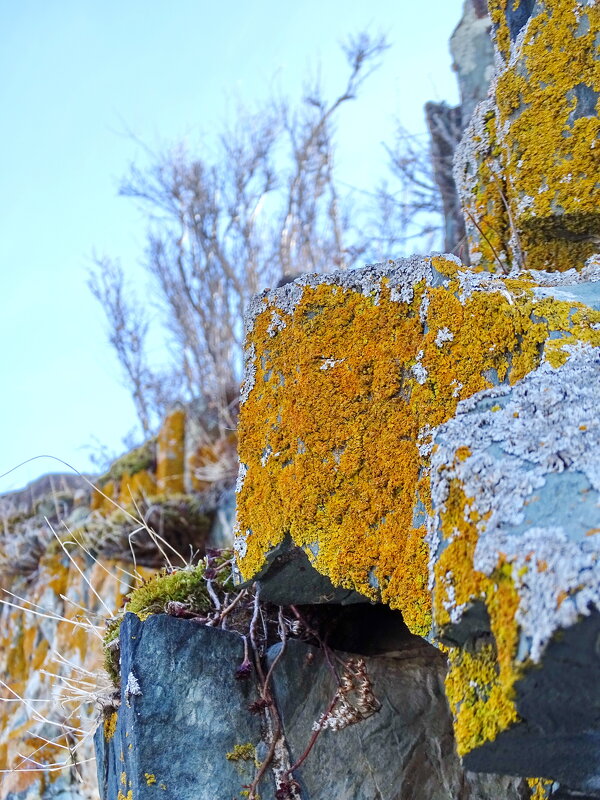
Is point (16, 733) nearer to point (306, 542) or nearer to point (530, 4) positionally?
point (306, 542)

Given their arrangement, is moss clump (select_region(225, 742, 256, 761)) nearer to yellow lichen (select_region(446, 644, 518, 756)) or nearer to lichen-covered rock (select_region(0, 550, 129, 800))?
yellow lichen (select_region(446, 644, 518, 756))

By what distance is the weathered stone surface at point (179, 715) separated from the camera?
228 cm

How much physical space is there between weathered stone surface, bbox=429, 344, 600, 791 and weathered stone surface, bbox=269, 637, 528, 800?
89 cm

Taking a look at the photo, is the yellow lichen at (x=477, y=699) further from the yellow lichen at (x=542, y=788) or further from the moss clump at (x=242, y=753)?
the moss clump at (x=242, y=753)

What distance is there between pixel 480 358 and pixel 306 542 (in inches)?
26.0

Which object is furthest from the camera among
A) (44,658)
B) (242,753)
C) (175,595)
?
(44,658)

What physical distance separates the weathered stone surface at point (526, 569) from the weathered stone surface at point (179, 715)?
104 cm

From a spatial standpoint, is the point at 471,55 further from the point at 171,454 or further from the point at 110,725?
the point at 110,725

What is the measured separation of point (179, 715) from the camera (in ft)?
7.77

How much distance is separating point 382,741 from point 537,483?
52.6 inches

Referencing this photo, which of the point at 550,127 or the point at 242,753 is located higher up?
the point at 550,127

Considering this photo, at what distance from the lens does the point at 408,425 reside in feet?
7.02

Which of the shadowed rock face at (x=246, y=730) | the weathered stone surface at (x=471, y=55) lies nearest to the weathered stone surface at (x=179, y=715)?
the shadowed rock face at (x=246, y=730)

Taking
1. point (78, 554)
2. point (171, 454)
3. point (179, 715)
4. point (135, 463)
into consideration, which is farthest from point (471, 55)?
point (179, 715)
